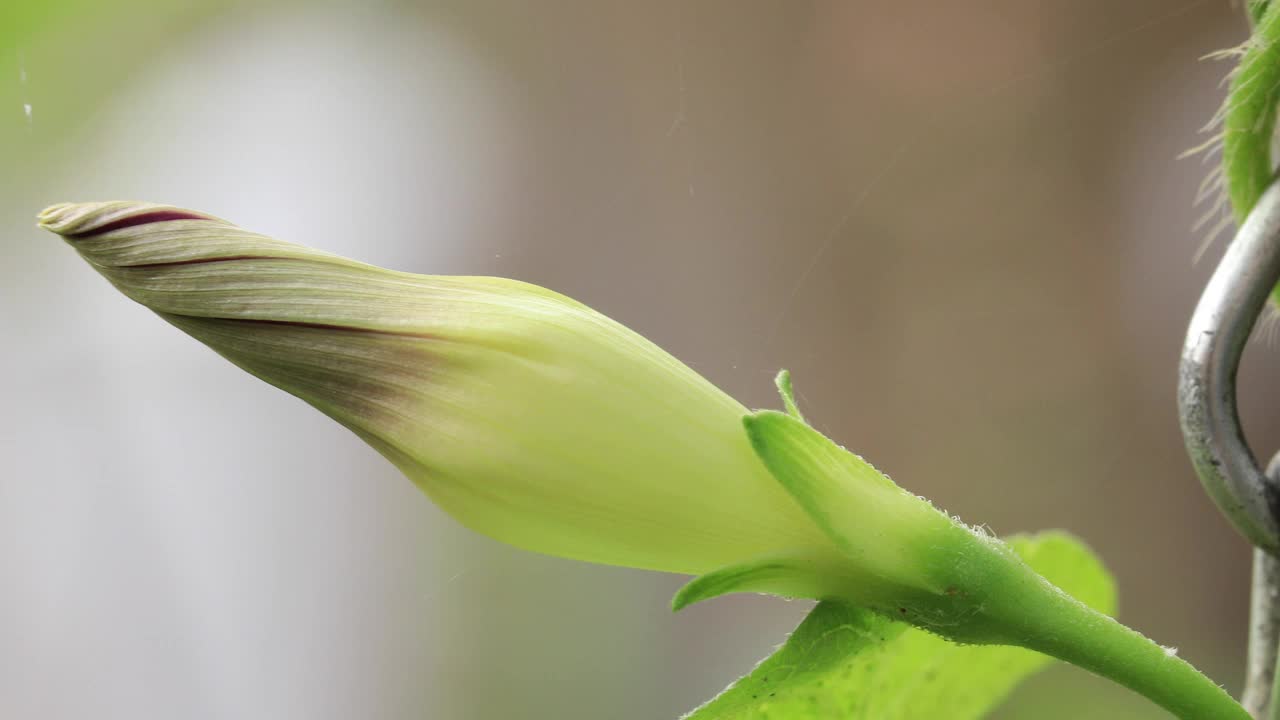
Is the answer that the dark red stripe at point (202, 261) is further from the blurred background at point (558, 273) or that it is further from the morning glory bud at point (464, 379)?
the blurred background at point (558, 273)

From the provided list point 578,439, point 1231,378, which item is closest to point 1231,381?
point 1231,378

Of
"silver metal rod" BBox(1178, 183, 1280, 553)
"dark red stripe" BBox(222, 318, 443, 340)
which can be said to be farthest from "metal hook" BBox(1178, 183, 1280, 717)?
"dark red stripe" BBox(222, 318, 443, 340)

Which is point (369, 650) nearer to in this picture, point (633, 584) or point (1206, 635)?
point (633, 584)

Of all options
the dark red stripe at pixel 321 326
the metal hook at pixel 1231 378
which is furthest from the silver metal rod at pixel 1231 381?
the dark red stripe at pixel 321 326

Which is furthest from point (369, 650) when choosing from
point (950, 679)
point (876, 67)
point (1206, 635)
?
point (1206, 635)

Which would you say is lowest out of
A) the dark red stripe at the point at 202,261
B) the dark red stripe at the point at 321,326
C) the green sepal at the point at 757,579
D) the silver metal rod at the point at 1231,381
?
the green sepal at the point at 757,579

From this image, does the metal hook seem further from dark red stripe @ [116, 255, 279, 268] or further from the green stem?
dark red stripe @ [116, 255, 279, 268]
